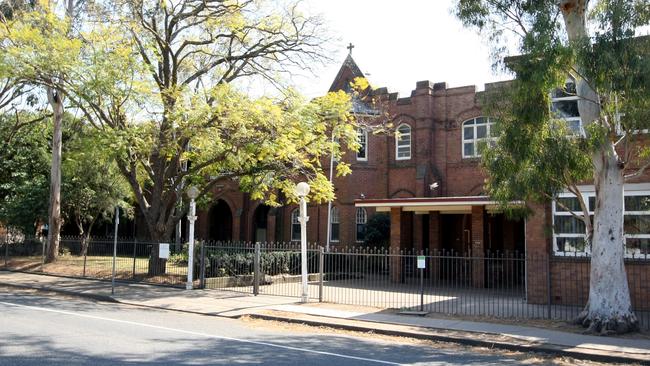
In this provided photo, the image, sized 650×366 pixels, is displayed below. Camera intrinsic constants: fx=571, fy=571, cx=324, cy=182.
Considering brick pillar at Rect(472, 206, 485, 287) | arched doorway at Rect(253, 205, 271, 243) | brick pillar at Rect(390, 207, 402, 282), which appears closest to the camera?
brick pillar at Rect(472, 206, 485, 287)

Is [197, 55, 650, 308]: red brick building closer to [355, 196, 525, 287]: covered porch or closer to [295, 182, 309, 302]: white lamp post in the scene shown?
[355, 196, 525, 287]: covered porch

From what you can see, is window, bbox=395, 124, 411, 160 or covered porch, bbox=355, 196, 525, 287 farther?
window, bbox=395, 124, 411, 160

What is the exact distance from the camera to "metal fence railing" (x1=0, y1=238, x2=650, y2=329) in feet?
50.4

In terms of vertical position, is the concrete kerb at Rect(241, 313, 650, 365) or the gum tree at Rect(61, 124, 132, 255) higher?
the gum tree at Rect(61, 124, 132, 255)

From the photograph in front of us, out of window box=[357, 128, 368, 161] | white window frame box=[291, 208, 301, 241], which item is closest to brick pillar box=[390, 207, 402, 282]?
window box=[357, 128, 368, 161]

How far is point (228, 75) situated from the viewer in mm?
22156

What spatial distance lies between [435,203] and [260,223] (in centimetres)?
1533

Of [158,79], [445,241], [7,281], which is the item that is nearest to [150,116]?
[158,79]

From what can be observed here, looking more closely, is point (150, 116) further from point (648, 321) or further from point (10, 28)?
point (648, 321)

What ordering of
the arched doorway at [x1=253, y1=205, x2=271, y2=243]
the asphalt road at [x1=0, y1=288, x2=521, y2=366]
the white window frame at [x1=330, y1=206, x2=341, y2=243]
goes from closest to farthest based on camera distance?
the asphalt road at [x1=0, y1=288, x2=521, y2=366], the white window frame at [x1=330, y1=206, x2=341, y2=243], the arched doorway at [x1=253, y1=205, x2=271, y2=243]

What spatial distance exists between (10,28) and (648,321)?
20480 millimetres

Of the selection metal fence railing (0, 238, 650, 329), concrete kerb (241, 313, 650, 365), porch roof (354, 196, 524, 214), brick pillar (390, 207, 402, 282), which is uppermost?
porch roof (354, 196, 524, 214)

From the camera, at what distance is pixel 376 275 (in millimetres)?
26016

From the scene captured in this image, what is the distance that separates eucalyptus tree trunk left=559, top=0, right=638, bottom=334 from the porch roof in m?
7.96
